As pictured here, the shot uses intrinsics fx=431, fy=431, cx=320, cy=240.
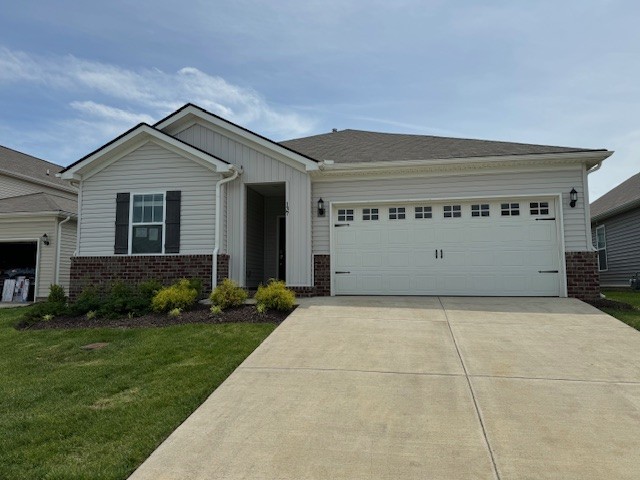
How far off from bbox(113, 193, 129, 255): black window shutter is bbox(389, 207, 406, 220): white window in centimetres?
643

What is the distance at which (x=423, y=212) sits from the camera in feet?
33.9

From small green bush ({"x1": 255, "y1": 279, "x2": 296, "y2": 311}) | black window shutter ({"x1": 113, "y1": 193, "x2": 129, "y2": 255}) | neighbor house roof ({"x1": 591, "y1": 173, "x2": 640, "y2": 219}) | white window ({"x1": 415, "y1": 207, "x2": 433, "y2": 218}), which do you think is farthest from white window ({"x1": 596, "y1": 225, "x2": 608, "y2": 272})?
black window shutter ({"x1": 113, "y1": 193, "x2": 129, "y2": 255})

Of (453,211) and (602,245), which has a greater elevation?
(453,211)

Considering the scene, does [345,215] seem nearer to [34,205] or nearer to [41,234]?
[41,234]

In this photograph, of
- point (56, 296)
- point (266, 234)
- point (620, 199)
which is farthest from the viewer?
point (620, 199)

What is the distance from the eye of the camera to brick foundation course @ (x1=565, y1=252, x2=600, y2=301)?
372 inches

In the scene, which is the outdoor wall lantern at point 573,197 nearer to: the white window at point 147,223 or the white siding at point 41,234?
the white window at point 147,223

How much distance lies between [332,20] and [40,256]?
1199cm

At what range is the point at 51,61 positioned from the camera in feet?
39.5

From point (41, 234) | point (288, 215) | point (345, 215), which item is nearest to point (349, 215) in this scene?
point (345, 215)

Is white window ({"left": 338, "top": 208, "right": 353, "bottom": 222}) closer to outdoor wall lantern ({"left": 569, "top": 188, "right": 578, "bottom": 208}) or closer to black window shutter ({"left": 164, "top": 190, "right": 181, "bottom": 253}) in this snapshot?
black window shutter ({"left": 164, "top": 190, "right": 181, "bottom": 253})

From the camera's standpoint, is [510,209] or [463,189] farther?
[463,189]

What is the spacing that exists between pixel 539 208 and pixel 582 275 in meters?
1.73

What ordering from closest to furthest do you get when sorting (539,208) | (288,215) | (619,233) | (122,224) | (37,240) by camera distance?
(539,208)
(288,215)
(122,224)
(37,240)
(619,233)
